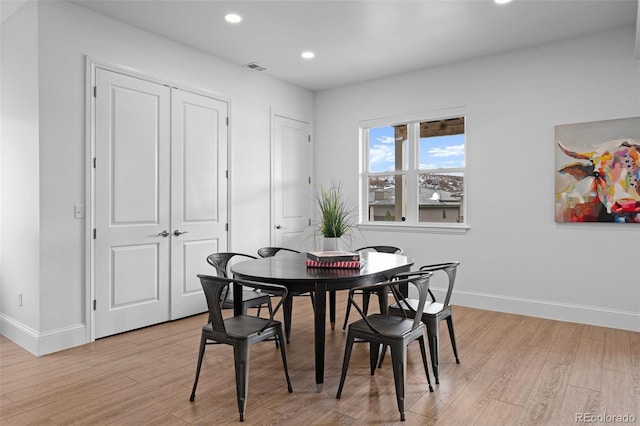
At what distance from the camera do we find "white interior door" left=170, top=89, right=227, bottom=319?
4270 mm

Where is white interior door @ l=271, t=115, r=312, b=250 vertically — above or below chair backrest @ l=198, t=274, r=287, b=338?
above

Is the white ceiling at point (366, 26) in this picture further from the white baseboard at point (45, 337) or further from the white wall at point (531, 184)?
the white baseboard at point (45, 337)

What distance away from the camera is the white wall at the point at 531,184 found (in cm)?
401

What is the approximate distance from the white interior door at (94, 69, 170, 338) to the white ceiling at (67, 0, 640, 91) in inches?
27.8

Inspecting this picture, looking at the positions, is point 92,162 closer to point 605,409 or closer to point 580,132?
point 605,409

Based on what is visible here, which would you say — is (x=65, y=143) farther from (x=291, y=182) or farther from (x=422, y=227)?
(x=422, y=227)

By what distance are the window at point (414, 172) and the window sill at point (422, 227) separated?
0.15 ft

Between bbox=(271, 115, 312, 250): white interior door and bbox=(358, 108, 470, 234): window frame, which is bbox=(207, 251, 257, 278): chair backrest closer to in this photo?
bbox=(271, 115, 312, 250): white interior door

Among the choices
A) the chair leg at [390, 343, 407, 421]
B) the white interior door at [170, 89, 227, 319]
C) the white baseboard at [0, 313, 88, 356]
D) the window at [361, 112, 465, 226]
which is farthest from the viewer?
the window at [361, 112, 465, 226]

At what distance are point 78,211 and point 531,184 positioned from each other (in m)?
4.42

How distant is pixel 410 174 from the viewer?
5371mm

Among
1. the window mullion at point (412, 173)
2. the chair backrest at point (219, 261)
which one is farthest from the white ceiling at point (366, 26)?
the chair backrest at point (219, 261)

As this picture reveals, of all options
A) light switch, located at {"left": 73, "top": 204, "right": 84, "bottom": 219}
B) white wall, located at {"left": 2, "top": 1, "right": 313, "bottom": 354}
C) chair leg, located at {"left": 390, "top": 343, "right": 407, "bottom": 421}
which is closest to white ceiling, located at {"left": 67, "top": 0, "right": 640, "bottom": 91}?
white wall, located at {"left": 2, "top": 1, "right": 313, "bottom": 354}

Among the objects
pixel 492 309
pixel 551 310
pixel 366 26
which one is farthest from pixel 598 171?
pixel 366 26
